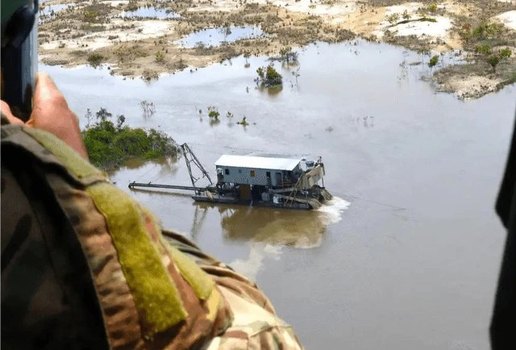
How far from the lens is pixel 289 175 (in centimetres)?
994

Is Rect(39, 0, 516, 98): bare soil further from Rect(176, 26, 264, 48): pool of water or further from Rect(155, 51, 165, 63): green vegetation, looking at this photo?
Rect(176, 26, 264, 48): pool of water

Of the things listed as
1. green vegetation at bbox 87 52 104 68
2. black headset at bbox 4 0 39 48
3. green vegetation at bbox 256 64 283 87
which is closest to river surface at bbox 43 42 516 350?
green vegetation at bbox 256 64 283 87

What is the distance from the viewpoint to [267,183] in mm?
10070

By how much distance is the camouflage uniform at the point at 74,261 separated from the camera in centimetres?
93

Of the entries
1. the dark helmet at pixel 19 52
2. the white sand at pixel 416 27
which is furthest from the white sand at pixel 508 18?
the dark helmet at pixel 19 52

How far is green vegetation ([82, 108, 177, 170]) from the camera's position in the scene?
38.0 feet

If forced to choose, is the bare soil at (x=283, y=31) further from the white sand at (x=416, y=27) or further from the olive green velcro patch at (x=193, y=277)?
the olive green velcro patch at (x=193, y=277)

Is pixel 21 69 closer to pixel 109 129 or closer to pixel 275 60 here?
pixel 109 129

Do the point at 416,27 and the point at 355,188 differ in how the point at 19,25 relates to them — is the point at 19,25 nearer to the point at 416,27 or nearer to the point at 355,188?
the point at 355,188

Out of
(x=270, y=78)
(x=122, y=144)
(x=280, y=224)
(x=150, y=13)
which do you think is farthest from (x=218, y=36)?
(x=280, y=224)

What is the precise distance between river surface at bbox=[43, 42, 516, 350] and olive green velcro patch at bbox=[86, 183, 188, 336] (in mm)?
5419

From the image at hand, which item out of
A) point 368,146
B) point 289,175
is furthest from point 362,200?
point 368,146

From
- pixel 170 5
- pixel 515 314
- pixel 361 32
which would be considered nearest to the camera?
pixel 515 314

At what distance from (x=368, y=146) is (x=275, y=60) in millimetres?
4857
